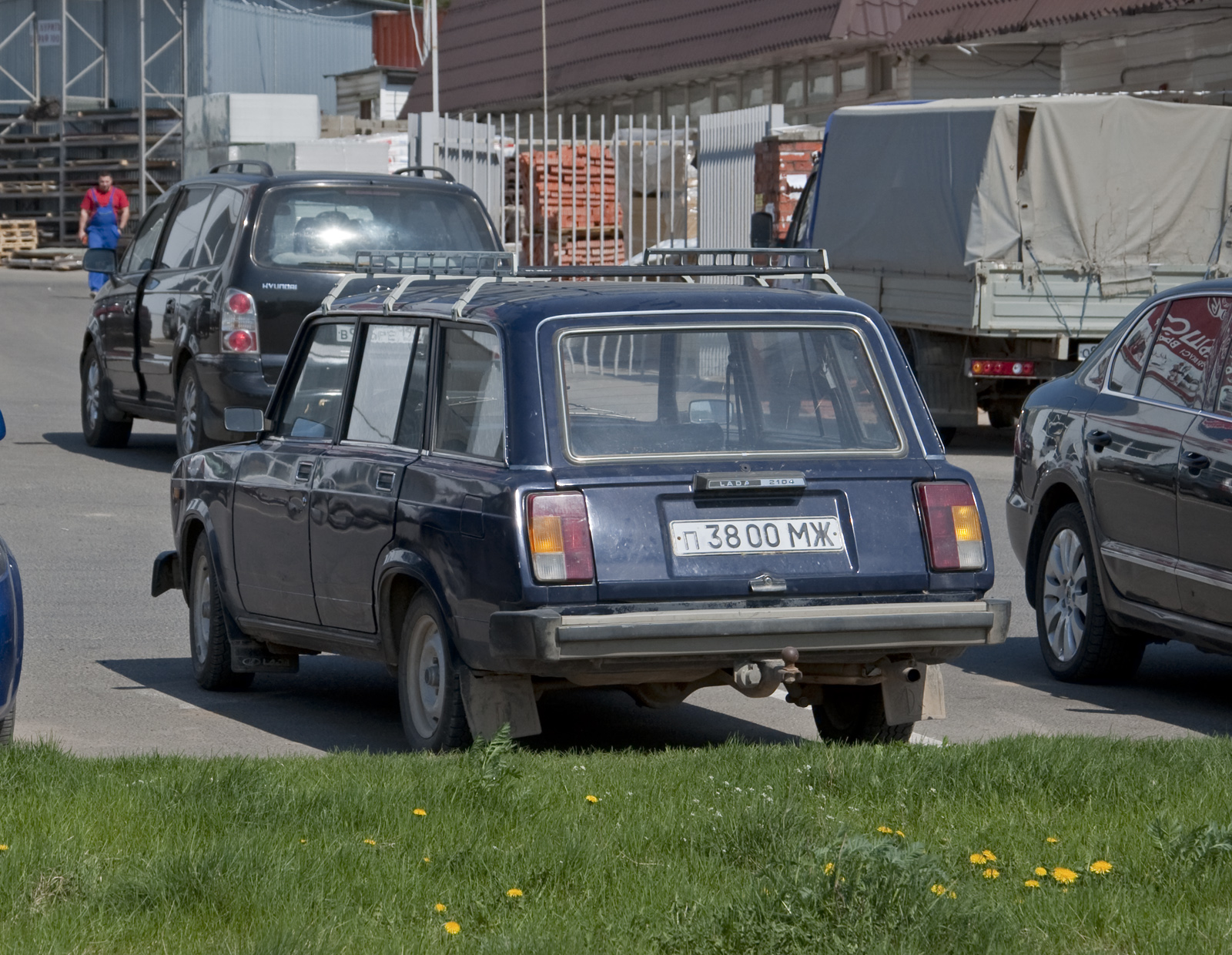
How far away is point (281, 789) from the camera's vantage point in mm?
5508

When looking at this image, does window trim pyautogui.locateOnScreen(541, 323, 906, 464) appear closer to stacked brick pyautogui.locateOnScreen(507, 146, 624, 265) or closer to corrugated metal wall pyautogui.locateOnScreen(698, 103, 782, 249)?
corrugated metal wall pyautogui.locateOnScreen(698, 103, 782, 249)

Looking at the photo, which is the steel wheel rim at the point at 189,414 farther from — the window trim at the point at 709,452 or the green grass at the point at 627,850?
the green grass at the point at 627,850

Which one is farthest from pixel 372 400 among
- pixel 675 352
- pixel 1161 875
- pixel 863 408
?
pixel 1161 875

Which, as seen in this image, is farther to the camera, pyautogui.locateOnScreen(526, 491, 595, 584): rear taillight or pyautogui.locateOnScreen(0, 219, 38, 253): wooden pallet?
pyautogui.locateOnScreen(0, 219, 38, 253): wooden pallet

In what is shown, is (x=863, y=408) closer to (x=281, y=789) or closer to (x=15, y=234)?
(x=281, y=789)

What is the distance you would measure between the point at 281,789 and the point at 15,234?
43.6 meters

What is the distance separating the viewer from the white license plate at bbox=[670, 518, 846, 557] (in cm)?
611

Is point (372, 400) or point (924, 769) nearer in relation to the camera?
point (924, 769)

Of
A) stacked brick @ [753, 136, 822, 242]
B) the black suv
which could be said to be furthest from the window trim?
stacked brick @ [753, 136, 822, 242]

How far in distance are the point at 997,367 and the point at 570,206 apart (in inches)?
403

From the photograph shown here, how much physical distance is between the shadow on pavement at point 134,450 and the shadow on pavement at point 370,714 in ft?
23.2

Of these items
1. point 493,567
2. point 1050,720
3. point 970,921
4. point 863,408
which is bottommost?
point 1050,720

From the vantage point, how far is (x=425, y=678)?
6.75 metres

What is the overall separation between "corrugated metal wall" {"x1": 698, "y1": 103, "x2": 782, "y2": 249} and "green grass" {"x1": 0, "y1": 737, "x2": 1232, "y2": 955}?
19087 millimetres
